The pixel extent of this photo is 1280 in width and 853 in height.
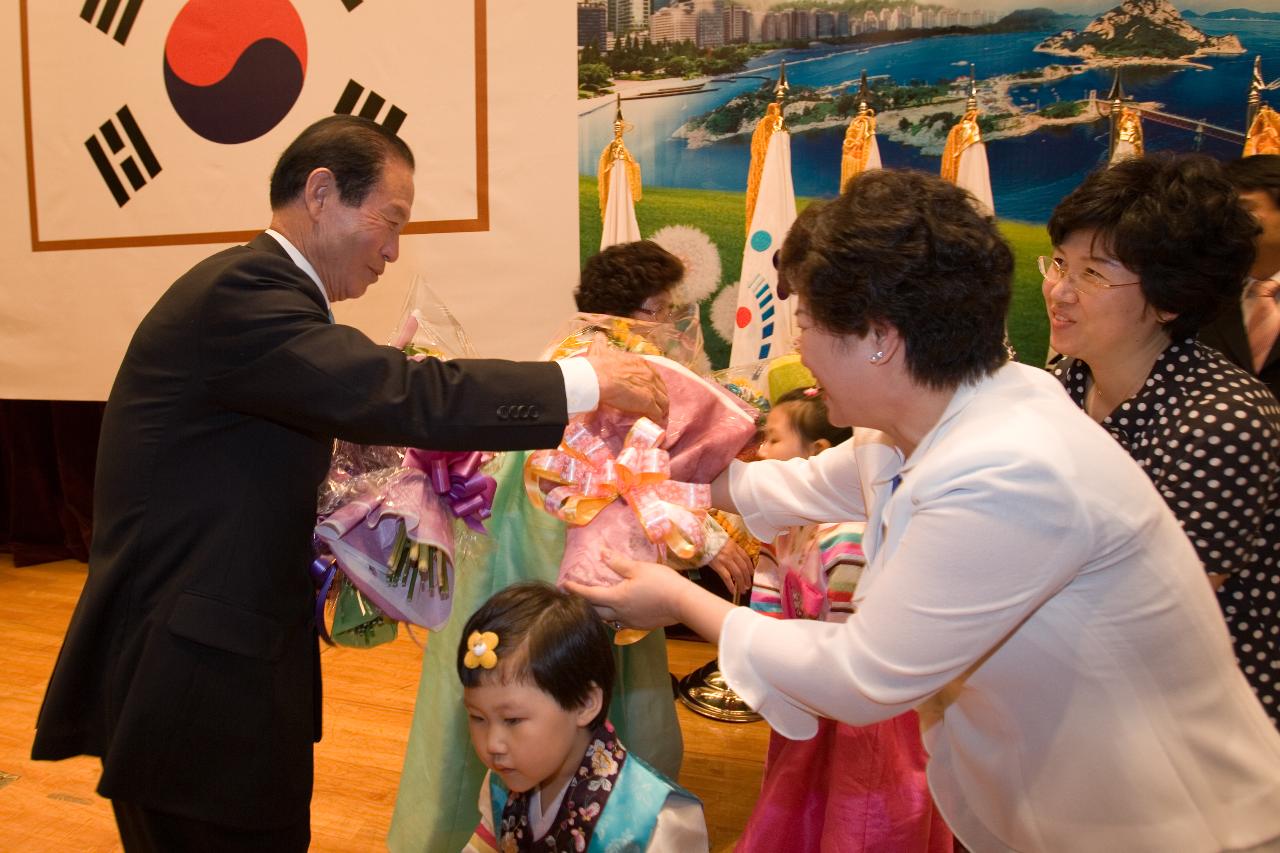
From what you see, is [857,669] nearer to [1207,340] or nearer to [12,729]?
[1207,340]

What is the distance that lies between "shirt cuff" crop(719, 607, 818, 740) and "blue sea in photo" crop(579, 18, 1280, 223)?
2601mm

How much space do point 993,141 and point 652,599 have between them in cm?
264

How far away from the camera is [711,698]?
125 inches

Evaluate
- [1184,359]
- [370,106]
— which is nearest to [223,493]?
[1184,359]

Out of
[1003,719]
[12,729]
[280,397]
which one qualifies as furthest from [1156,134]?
[12,729]

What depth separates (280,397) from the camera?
4.05ft

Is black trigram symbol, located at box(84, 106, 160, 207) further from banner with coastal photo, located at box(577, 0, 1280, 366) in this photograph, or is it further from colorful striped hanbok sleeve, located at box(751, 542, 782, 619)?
colorful striped hanbok sleeve, located at box(751, 542, 782, 619)

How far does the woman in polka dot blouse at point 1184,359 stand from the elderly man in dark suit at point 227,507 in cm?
80

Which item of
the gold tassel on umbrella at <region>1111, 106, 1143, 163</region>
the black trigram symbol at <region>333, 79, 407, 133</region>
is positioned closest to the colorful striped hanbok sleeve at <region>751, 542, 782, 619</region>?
the gold tassel on umbrella at <region>1111, 106, 1143, 163</region>

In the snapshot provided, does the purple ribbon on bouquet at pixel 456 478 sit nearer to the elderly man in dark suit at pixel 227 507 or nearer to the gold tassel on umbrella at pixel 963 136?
the elderly man in dark suit at pixel 227 507

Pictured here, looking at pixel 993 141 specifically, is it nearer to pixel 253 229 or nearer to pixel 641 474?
pixel 641 474

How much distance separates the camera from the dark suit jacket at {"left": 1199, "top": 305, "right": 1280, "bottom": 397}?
1.85 m

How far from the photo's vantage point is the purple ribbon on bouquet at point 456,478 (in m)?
1.44

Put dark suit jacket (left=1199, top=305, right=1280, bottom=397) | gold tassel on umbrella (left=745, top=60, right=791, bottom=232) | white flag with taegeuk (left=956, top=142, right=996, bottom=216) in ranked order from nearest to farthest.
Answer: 1. dark suit jacket (left=1199, top=305, right=1280, bottom=397)
2. white flag with taegeuk (left=956, top=142, right=996, bottom=216)
3. gold tassel on umbrella (left=745, top=60, right=791, bottom=232)
